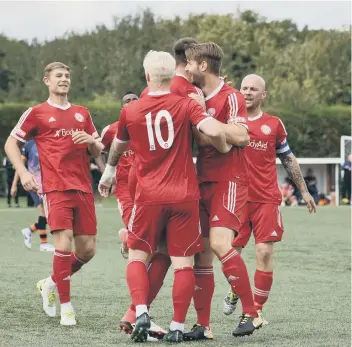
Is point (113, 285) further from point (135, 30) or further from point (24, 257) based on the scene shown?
point (135, 30)

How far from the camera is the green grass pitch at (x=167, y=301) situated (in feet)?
24.9

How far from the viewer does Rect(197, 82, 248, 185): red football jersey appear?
761 cm

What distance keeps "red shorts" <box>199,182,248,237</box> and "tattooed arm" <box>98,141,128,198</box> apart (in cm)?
66

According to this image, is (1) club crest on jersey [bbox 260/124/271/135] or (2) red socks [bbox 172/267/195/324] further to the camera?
(1) club crest on jersey [bbox 260/124/271/135]

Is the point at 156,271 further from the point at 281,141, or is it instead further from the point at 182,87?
the point at 281,141

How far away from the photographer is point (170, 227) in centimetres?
745

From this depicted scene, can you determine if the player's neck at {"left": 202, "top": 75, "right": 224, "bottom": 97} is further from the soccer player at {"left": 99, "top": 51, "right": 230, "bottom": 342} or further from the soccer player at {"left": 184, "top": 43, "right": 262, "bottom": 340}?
the soccer player at {"left": 99, "top": 51, "right": 230, "bottom": 342}

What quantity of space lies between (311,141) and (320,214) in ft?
42.1

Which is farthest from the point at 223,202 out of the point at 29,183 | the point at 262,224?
the point at 29,183

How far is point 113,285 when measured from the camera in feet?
36.5

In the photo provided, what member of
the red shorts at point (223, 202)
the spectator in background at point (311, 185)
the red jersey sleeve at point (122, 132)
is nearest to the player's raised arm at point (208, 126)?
the red shorts at point (223, 202)

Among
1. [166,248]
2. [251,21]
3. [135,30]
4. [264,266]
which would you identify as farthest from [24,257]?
[251,21]

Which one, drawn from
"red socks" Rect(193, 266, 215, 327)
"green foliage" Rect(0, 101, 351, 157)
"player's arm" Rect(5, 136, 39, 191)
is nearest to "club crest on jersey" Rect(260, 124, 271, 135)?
"red socks" Rect(193, 266, 215, 327)

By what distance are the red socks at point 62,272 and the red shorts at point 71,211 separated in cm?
24
